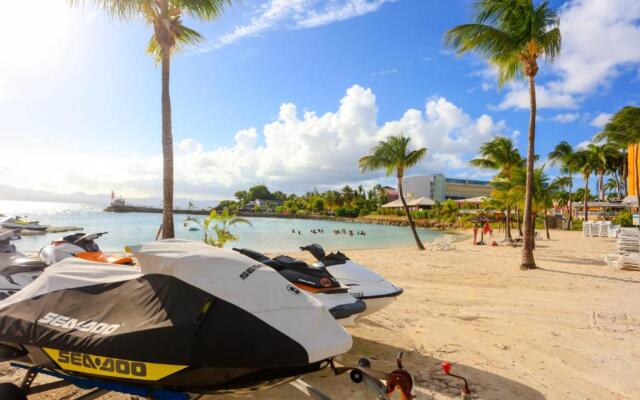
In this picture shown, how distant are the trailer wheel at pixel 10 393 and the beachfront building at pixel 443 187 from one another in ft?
360

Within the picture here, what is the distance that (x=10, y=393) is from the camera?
99.0 inches

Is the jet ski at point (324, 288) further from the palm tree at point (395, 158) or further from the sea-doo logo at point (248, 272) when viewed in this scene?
the palm tree at point (395, 158)

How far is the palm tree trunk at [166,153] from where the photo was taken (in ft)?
33.5

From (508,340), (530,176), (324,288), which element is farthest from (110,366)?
(530,176)

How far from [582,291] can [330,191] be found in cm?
9300

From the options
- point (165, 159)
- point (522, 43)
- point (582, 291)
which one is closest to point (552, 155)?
point (522, 43)

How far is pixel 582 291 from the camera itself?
9.04m

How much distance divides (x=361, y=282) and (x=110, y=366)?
300cm

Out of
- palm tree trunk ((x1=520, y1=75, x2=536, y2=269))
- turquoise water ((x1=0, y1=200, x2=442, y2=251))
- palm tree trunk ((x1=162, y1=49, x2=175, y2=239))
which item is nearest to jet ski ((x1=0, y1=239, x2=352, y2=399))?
palm tree trunk ((x1=162, y1=49, x2=175, y2=239))

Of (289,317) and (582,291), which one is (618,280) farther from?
(289,317)

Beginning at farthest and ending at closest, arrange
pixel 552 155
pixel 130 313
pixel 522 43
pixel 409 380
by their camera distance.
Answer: pixel 552 155, pixel 522 43, pixel 409 380, pixel 130 313

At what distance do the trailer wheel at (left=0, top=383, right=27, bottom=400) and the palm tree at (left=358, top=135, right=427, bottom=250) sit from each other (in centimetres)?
2094

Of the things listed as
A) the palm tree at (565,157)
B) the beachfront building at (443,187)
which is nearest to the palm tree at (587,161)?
the palm tree at (565,157)

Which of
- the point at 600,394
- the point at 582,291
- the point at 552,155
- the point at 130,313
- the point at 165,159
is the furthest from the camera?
the point at 552,155
